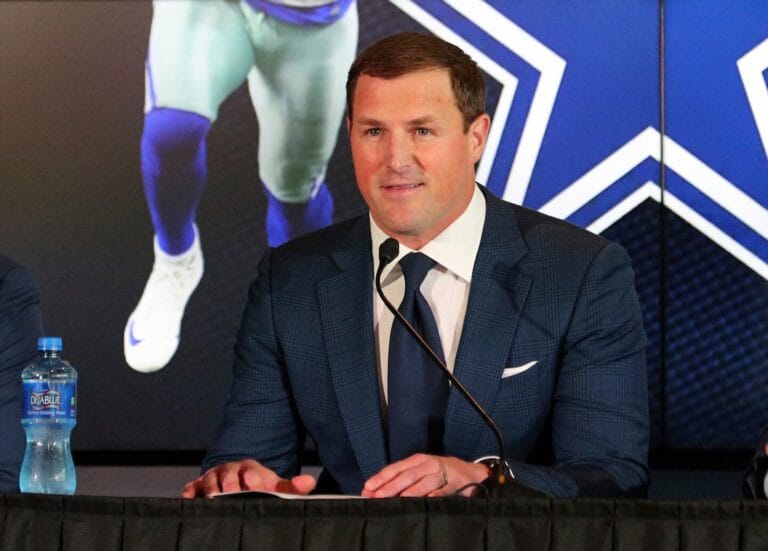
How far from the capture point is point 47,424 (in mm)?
2754

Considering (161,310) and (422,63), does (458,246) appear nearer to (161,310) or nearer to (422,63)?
(422,63)

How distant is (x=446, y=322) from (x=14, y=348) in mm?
918

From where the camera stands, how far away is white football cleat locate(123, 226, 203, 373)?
3.33 meters

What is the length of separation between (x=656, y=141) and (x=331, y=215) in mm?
834

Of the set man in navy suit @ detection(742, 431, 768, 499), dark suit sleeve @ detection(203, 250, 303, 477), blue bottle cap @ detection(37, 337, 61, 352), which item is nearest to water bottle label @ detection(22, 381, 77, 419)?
blue bottle cap @ detection(37, 337, 61, 352)

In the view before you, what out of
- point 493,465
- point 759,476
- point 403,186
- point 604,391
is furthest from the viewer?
point 403,186

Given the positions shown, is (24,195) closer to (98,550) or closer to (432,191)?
(432,191)

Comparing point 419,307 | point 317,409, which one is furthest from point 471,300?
point 317,409

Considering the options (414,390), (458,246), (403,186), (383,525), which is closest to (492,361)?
(414,390)

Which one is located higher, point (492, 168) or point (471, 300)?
point (492, 168)

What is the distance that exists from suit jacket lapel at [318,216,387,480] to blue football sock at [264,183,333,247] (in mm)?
689

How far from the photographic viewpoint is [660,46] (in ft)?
10.4

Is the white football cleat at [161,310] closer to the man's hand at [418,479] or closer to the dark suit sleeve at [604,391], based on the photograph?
the dark suit sleeve at [604,391]

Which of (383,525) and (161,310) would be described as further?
(161,310)
